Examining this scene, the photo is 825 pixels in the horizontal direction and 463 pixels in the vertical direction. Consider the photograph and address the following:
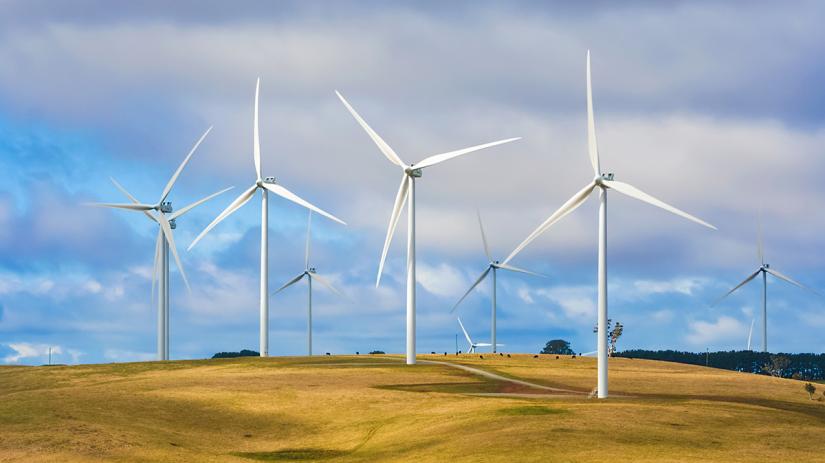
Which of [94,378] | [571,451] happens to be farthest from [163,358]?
[571,451]

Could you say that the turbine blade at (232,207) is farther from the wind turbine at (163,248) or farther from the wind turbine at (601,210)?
the wind turbine at (601,210)

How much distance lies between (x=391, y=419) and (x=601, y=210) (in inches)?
1204

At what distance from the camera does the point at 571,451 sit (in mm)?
65562

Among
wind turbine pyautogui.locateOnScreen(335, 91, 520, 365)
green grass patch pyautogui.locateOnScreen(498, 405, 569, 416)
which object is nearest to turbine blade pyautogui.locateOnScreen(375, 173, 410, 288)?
wind turbine pyautogui.locateOnScreen(335, 91, 520, 365)

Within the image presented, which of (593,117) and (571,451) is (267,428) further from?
(593,117)

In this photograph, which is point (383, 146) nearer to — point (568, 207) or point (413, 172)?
point (413, 172)

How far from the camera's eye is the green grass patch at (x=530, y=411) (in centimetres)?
8106

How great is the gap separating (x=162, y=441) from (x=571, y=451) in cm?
3190

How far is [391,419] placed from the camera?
285 ft

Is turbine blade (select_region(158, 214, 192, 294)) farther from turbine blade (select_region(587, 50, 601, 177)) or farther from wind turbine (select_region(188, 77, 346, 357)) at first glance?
turbine blade (select_region(587, 50, 601, 177))

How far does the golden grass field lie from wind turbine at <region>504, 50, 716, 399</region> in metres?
5.01

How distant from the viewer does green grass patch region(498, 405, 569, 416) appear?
266 ft

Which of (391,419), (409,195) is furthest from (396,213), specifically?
(391,419)

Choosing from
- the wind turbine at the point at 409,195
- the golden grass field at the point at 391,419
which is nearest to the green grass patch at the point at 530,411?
the golden grass field at the point at 391,419
